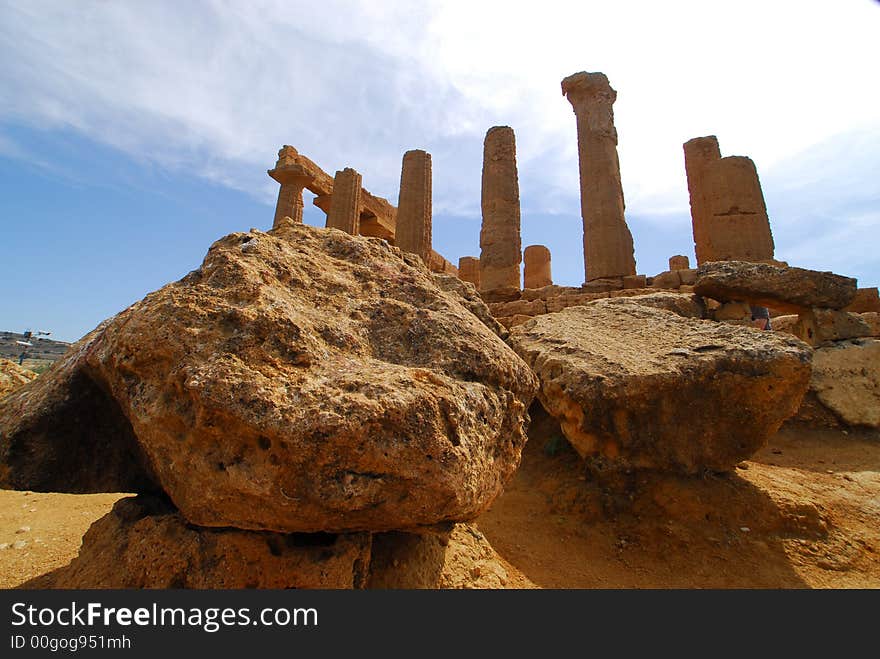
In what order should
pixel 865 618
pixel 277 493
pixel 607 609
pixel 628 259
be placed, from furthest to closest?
pixel 628 259, pixel 865 618, pixel 607 609, pixel 277 493

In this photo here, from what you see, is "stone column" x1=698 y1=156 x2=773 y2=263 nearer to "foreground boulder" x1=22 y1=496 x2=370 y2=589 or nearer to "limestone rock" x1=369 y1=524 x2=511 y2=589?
"limestone rock" x1=369 y1=524 x2=511 y2=589

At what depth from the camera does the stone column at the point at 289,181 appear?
15.8 metres

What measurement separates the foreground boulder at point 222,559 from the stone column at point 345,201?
46.1 ft

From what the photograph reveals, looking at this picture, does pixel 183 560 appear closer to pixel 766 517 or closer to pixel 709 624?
pixel 709 624

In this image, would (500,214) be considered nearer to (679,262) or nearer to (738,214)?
(738,214)

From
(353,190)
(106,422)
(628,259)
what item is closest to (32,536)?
(106,422)

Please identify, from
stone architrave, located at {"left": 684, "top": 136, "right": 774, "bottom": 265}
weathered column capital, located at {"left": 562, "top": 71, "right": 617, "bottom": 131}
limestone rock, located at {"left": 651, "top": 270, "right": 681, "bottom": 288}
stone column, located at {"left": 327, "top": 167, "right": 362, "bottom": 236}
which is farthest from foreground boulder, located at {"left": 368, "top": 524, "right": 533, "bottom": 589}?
stone column, located at {"left": 327, "top": 167, "right": 362, "bottom": 236}

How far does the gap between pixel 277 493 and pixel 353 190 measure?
15.2m

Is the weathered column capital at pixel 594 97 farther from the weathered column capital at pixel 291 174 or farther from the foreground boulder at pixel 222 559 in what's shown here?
the foreground boulder at pixel 222 559

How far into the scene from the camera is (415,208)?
45.3 feet

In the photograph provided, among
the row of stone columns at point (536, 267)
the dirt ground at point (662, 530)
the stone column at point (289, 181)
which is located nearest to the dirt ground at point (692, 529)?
the dirt ground at point (662, 530)

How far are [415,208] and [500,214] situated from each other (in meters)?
2.77

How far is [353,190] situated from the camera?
50.7ft

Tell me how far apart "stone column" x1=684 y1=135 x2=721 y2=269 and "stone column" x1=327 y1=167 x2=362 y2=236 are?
32.8 feet
